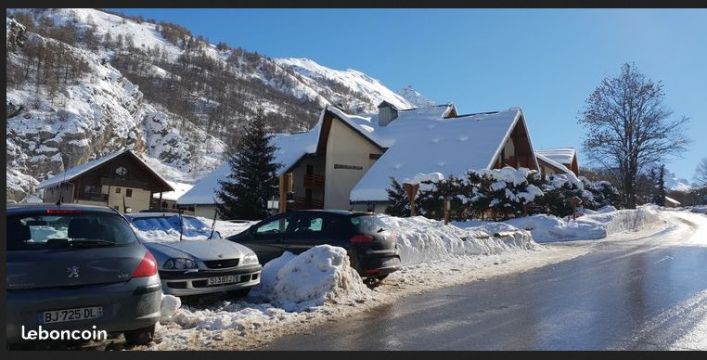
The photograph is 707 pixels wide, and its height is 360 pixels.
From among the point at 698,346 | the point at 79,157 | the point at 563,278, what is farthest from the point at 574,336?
the point at 79,157

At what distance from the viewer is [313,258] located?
9.07m

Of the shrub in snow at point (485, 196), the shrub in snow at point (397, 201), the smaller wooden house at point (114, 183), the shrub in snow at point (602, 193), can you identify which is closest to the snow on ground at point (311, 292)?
the shrub in snow at point (485, 196)

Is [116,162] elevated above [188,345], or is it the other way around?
[116,162]

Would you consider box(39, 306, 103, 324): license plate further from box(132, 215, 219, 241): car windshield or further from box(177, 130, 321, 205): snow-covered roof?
box(177, 130, 321, 205): snow-covered roof

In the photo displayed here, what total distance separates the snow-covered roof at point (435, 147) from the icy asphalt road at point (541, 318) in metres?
20.4

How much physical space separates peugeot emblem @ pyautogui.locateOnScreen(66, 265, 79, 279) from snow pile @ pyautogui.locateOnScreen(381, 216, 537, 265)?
24.6 feet

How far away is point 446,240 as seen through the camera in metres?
15.8

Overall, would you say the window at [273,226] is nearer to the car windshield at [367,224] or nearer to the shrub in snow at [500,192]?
the car windshield at [367,224]

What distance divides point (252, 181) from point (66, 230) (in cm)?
2688

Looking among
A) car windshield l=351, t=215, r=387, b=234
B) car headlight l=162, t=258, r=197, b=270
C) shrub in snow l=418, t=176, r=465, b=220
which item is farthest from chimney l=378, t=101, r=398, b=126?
car headlight l=162, t=258, r=197, b=270

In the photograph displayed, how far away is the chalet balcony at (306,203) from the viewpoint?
38875mm

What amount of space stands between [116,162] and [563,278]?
4703cm

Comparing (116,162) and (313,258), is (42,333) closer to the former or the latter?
(313,258)

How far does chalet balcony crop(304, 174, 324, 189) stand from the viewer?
128 ft
